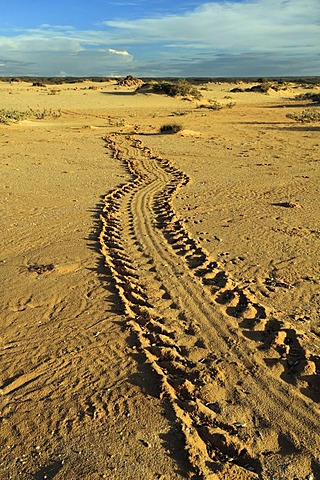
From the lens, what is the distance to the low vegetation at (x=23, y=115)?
71.4 feet

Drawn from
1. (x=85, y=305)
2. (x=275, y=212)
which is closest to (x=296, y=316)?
(x=85, y=305)

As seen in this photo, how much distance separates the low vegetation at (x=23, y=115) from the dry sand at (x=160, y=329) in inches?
487

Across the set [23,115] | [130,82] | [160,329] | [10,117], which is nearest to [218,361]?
[160,329]

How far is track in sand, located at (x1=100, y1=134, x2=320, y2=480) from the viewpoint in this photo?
3.09 metres

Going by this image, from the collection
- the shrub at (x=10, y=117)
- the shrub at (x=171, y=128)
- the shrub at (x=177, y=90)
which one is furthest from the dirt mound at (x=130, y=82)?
the shrub at (x=171, y=128)

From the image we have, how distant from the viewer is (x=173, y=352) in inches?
161

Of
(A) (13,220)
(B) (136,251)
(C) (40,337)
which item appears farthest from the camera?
(A) (13,220)

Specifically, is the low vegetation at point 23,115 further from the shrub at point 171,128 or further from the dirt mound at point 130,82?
the dirt mound at point 130,82

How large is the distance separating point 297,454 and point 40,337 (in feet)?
8.26

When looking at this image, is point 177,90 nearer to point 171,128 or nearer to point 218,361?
point 171,128

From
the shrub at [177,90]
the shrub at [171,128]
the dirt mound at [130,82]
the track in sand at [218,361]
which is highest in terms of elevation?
the dirt mound at [130,82]

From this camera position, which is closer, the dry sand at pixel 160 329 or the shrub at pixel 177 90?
the dry sand at pixel 160 329

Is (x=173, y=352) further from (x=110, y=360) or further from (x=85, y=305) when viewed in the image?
(x=85, y=305)

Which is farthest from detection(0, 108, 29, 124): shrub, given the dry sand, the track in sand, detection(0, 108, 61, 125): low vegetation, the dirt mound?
the dirt mound
